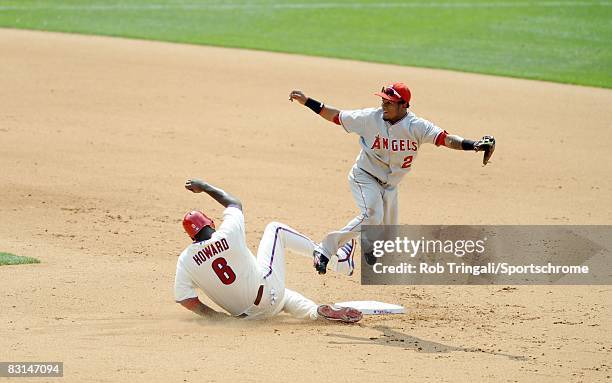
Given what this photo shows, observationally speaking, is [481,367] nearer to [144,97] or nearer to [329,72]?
[144,97]

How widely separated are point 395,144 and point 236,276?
1839 mm

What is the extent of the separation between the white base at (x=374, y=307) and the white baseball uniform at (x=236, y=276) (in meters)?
0.44

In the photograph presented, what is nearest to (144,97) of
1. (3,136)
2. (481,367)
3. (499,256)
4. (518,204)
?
(3,136)

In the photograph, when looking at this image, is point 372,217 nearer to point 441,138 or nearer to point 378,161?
point 378,161

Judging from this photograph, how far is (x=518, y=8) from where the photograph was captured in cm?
2370

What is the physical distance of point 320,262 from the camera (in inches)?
348

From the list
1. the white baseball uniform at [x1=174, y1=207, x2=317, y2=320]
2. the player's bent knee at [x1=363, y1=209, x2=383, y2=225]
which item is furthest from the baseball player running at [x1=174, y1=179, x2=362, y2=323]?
the player's bent knee at [x1=363, y1=209, x2=383, y2=225]

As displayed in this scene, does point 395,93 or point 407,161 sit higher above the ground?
point 395,93

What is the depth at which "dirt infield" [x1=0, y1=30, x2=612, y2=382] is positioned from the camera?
7398mm

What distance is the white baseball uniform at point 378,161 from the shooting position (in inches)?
345

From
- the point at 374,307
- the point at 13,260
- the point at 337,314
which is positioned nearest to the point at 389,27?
the point at 13,260

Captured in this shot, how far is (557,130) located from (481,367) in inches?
352

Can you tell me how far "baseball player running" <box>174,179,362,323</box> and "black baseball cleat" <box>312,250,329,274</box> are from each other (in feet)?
1.20

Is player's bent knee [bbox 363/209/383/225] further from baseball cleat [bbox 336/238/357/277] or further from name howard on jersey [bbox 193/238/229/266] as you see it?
name howard on jersey [bbox 193/238/229/266]
